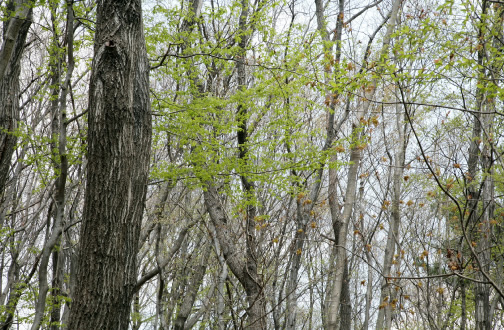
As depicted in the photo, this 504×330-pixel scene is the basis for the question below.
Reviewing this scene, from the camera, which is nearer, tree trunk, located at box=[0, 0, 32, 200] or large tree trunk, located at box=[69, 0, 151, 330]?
large tree trunk, located at box=[69, 0, 151, 330]

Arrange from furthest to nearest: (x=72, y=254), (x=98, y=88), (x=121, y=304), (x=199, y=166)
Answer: (x=72, y=254) → (x=199, y=166) → (x=98, y=88) → (x=121, y=304)

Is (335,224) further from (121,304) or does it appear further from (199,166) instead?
(121,304)

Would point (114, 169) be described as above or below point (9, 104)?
below

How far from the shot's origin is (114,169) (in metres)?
3.43

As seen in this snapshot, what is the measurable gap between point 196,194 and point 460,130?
20.8 ft

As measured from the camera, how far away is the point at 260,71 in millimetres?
6547

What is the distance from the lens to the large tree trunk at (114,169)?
3.23m

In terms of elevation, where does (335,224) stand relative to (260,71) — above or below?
below

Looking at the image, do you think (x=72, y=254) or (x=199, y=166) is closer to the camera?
(x=199, y=166)

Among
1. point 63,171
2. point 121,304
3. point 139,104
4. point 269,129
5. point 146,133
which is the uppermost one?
point 269,129

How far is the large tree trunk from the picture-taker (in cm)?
323

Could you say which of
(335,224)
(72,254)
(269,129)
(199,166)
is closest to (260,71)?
(269,129)

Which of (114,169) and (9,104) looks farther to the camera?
(9,104)

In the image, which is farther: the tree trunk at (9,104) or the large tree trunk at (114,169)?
the tree trunk at (9,104)
